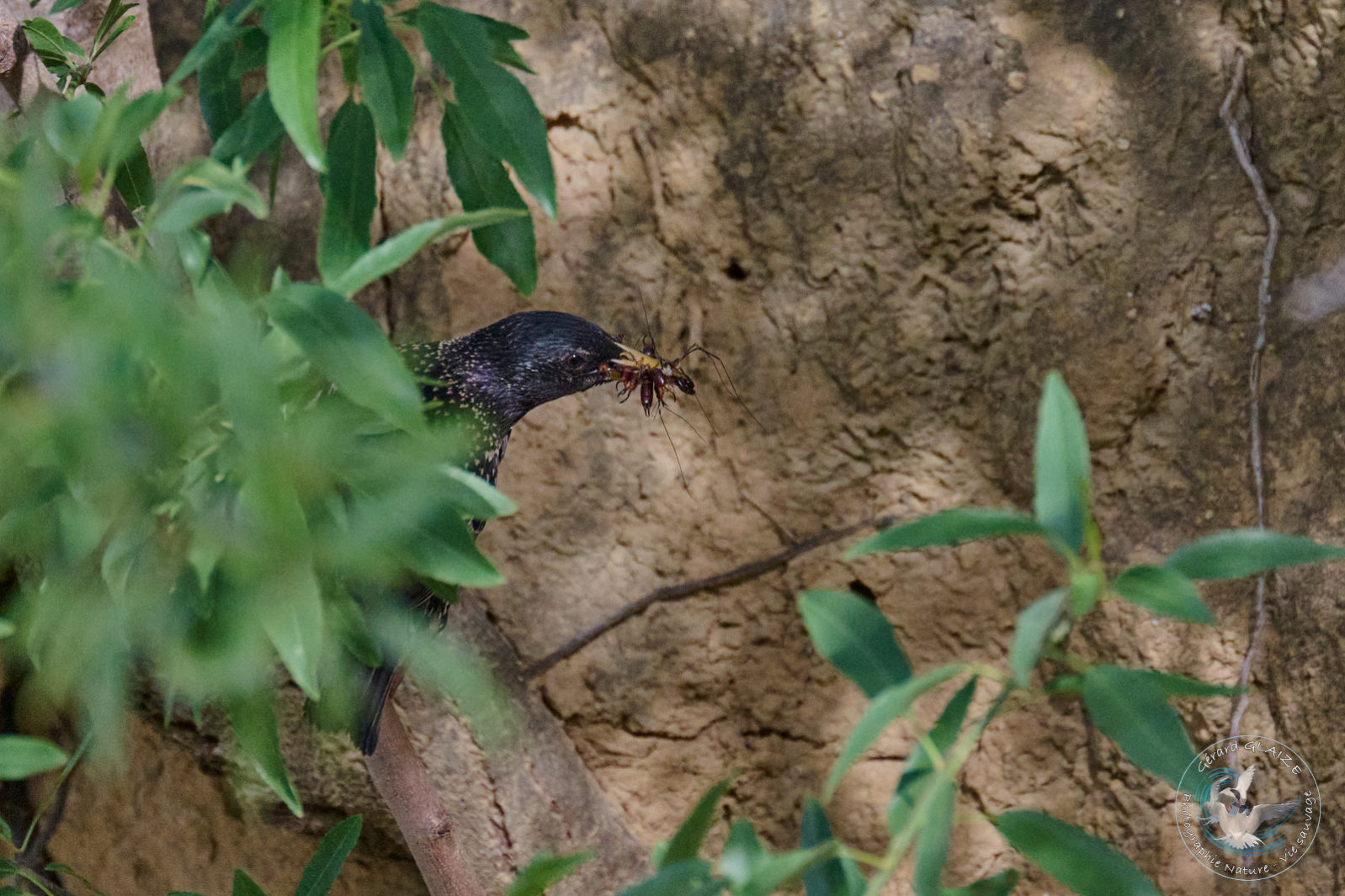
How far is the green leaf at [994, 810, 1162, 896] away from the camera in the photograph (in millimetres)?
819

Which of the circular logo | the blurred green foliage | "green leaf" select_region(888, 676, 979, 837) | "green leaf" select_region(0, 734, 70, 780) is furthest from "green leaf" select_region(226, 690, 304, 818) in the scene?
the circular logo

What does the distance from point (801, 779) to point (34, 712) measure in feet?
5.70

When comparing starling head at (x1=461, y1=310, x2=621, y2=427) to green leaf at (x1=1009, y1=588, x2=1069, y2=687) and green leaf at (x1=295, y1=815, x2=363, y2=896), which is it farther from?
green leaf at (x1=1009, y1=588, x2=1069, y2=687)

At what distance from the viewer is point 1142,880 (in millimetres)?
825

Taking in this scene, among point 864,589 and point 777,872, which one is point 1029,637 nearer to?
point 777,872

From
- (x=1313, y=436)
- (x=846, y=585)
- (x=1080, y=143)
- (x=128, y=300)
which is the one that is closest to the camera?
(x=128, y=300)

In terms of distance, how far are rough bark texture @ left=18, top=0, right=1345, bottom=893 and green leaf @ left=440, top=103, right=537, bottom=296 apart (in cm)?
94

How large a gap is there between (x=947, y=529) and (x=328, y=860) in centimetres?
97

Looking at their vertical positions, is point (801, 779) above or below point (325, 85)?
below

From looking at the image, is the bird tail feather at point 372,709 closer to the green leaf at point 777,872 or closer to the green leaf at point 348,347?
the green leaf at point 348,347

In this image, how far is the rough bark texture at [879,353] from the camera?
200 cm

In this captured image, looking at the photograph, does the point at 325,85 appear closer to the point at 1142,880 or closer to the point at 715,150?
the point at 715,150

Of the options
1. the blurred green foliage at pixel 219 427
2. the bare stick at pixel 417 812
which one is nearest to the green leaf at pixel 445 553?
the blurred green foliage at pixel 219 427

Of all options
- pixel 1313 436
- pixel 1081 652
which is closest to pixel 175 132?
pixel 1081 652
